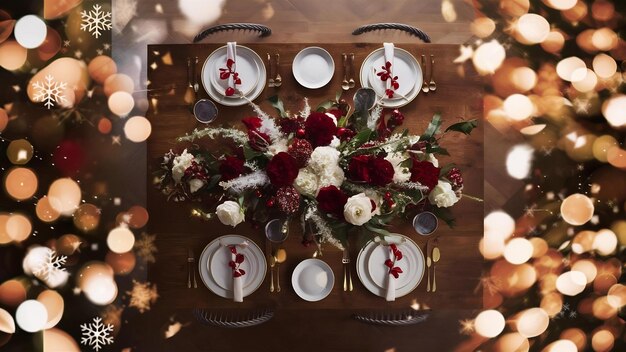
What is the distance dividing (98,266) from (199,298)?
2.94 feet

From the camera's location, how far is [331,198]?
140 centimetres

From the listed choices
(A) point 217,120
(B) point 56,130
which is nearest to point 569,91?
(A) point 217,120

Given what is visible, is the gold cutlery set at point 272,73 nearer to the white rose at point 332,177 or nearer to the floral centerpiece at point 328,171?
the floral centerpiece at point 328,171

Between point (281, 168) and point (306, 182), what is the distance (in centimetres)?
10

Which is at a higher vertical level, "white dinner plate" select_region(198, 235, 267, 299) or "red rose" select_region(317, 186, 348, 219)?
"red rose" select_region(317, 186, 348, 219)

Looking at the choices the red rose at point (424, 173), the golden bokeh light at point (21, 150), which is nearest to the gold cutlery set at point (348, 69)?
the red rose at point (424, 173)

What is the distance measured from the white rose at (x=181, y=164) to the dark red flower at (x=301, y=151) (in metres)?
0.43

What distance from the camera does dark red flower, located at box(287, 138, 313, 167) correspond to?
4.67 ft

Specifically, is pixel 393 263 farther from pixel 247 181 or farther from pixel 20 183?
pixel 20 183

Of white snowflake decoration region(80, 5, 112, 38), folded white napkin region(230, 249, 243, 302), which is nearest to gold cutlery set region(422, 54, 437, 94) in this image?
folded white napkin region(230, 249, 243, 302)

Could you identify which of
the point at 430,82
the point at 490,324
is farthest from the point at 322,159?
the point at 490,324

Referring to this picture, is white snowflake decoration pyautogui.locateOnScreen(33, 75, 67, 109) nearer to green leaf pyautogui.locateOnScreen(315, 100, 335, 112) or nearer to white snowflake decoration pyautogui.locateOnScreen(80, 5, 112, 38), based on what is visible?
white snowflake decoration pyautogui.locateOnScreen(80, 5, 112, 38)

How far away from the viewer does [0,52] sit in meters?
2.39

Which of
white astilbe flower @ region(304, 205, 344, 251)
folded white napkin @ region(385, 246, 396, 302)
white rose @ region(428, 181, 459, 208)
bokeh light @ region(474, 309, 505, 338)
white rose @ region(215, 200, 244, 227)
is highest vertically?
white rose @ region(428, 181, 459, 208)
